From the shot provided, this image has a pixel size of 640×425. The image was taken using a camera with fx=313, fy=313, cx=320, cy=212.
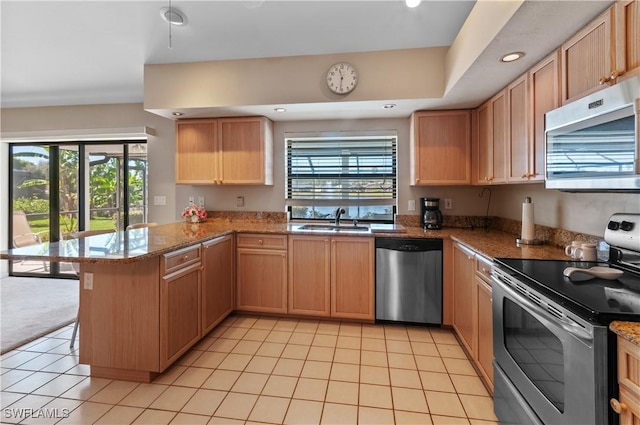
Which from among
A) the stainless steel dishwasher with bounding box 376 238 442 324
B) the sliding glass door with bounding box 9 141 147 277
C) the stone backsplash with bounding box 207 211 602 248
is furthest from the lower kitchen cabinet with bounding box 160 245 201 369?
the sliding glass door with bounding box 9 141 147 277

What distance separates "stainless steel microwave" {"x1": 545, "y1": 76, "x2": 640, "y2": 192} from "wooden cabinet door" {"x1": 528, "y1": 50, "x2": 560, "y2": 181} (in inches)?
9.0

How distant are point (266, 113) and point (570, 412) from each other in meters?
3.19

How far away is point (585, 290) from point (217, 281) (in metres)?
2.60

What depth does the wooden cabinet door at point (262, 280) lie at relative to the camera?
3113mm

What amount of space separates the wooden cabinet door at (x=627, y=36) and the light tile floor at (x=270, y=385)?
6.03ft

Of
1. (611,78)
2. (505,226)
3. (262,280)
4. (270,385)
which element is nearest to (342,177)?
(262,280)

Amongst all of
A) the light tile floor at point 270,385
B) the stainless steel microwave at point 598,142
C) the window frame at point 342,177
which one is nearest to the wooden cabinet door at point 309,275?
the light tile floor at point 270,385

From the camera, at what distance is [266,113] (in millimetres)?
3336

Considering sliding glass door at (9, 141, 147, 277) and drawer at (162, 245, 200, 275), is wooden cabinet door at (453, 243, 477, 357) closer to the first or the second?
drawer at (162, 245, 200, 275)

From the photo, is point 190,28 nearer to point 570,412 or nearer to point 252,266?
point 252,266

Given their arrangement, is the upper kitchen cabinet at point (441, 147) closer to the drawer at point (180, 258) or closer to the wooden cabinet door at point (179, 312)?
the drawer at point (180, 258)

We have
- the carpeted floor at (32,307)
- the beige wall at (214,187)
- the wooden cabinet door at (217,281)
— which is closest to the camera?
the wooden cabinet door at (217,281)

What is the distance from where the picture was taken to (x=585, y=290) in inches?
48.1

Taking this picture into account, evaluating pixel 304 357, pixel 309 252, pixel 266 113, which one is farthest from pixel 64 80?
pixel 304 357
